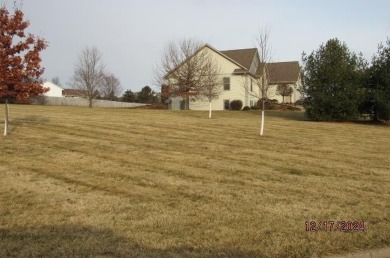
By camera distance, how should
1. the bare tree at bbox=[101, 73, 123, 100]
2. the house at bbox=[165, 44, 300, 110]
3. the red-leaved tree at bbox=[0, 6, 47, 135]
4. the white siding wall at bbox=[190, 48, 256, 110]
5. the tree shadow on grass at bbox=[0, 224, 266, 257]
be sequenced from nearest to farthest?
the tree shadow on grass at bbox=[0, 224, 266, 257]
the red-leaved tree at bbox=[0, 6, 47, 135]
the house at bbox=[165, 44, 300, 110]
the white siding wall at bbox=[190, 48, 256, 110]
the bare tree at bbox=[101, 73, 123, 100]

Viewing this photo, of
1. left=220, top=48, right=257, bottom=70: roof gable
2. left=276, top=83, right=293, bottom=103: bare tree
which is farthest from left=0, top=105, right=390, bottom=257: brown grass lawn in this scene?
left=276, top=83, right=293, bottom=103: bare tree

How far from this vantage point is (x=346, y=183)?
328 inches

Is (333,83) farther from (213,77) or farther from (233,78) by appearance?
(233,78)

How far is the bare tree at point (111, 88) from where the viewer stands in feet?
274

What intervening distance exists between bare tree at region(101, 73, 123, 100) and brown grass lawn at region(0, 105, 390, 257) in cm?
7227

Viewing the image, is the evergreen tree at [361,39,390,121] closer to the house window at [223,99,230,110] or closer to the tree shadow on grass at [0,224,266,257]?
the house window at [223,99,230,110]

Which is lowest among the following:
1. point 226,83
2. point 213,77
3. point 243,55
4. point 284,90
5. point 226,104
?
point 226,104

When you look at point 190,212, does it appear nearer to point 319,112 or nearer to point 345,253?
point 345,253

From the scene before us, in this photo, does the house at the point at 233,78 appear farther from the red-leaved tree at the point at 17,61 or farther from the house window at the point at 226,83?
the red-leaved tree at the point at 17,61

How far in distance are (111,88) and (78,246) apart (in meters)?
88.7

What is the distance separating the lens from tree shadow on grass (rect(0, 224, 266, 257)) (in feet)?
14.8

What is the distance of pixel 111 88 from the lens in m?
90.8

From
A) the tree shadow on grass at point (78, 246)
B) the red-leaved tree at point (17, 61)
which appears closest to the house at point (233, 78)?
the red-leaved tree at point (17, 61)
